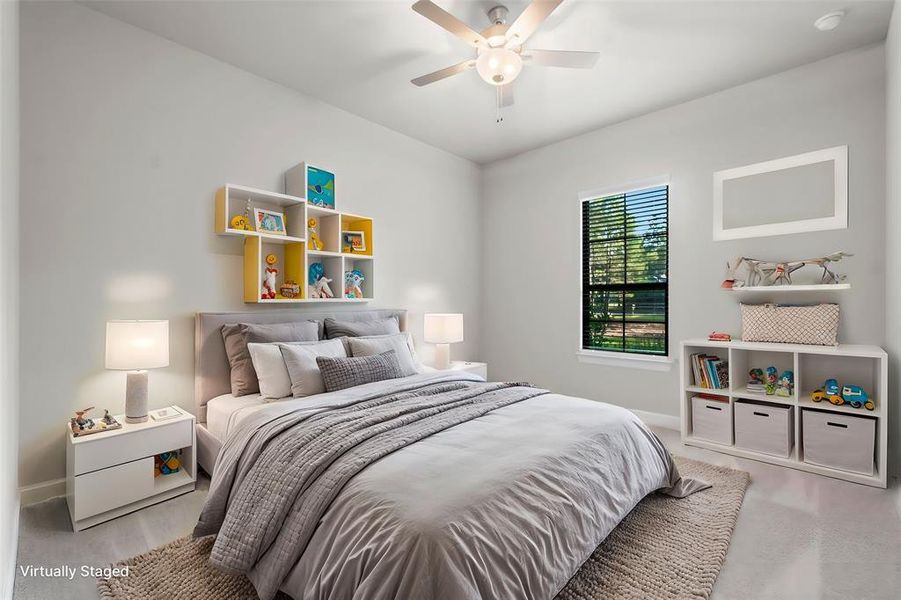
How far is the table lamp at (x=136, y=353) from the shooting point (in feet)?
7.60

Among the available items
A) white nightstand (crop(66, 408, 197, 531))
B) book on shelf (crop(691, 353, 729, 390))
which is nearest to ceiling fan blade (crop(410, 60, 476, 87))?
white nightstand (crop(66, 408, 197, 531))

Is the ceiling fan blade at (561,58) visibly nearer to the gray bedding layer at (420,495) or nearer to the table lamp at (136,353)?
the gray bedding layer at (420,495)

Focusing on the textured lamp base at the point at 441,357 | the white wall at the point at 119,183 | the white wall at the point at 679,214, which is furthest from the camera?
the textured lamp base at the point at 441,357

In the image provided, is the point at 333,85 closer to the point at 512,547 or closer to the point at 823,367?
→ the point at 512,547

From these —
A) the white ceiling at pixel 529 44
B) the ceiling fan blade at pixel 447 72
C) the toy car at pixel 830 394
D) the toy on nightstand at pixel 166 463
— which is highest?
the white ceiling at pixel 529 44

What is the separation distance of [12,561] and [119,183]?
1.91 m

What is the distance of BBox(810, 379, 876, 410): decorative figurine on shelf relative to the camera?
2686 mm

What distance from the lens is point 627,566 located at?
1.83 meters

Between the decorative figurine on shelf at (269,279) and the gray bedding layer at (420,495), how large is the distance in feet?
3.65

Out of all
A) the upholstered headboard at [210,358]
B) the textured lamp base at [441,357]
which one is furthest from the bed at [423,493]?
the textured lamp base at [441,357]

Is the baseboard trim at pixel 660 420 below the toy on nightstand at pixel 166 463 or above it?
below

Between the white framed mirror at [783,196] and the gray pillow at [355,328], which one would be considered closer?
the white framed mirror at [783,196]

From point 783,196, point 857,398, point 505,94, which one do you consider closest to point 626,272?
point 783,196

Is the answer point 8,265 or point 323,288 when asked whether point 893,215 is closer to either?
point 323,288
